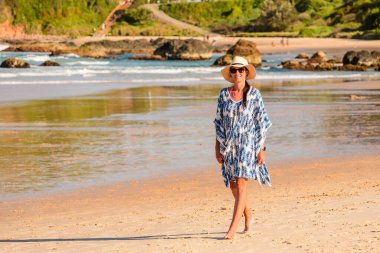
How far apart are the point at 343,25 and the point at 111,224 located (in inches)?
4120

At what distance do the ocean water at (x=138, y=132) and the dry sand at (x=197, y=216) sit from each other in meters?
0.87

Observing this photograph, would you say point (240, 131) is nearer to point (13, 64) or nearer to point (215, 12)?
point (13, 64)

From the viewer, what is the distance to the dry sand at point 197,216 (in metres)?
7.18

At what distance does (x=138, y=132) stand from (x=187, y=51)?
56619mm

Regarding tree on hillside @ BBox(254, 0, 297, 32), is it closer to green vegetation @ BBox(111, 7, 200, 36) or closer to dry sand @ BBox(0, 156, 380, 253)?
green vegetation @ BBox(111, 7, 200, 36)

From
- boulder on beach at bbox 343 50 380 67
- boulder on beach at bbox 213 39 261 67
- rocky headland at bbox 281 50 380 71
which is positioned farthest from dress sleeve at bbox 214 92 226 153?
boulder on beach at bbox 213 39 261 67

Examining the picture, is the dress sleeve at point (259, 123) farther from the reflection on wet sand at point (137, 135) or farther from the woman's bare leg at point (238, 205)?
the reflection on wet sand at point (137, 135)

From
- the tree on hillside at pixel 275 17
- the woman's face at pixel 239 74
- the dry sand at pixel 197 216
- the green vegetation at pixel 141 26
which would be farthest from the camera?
the green vegetation at pixel 141 26

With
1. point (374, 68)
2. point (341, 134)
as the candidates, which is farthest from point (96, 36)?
point (341, 134)

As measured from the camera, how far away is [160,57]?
74.7 m

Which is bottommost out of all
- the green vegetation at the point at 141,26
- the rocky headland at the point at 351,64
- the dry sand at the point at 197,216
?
the green vegetation at the point at 141,26

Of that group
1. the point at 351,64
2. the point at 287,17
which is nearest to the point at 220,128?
the point at 351,64

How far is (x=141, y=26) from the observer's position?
132875 mm

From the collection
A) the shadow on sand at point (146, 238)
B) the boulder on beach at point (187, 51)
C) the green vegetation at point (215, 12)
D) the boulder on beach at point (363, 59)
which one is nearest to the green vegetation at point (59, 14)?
the green vegetation at point (215, 12)
